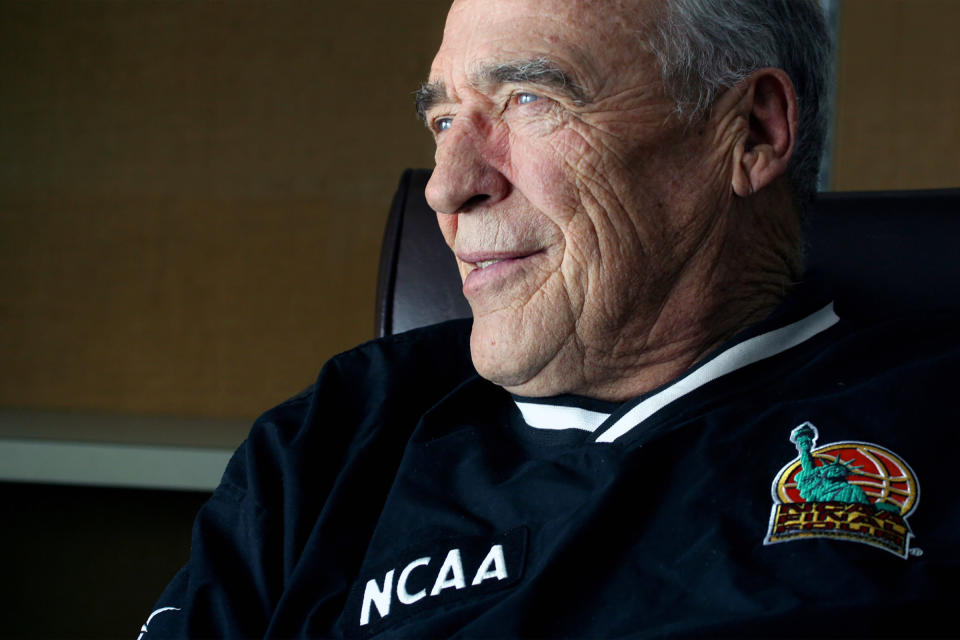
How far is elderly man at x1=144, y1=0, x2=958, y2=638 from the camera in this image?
35.0 inches

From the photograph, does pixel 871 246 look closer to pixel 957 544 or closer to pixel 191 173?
pixel 957 544

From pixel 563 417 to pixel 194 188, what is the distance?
3070 mm

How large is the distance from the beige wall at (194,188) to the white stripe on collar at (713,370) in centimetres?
288

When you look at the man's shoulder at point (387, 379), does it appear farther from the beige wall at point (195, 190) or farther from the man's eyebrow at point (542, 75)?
the beige wall at point (195, 190)

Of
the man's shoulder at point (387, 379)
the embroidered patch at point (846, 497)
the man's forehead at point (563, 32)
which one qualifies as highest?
the man's forehead at point (563, 32)

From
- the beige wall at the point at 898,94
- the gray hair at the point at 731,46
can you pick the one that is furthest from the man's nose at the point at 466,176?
the beige wall at the point at 898,94

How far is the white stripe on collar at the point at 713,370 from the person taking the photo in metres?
1.00

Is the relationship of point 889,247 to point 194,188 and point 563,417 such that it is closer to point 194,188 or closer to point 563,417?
point 563,417

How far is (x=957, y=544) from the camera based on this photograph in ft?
2.60

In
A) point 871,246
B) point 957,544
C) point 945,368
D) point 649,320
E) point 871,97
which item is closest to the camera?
point 957,544

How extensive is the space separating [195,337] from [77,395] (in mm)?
546

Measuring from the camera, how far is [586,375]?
1087 mm

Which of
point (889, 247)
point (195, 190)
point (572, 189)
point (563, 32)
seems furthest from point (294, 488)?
point (195, 190)

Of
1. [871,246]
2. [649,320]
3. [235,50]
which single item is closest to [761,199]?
[649,320]
